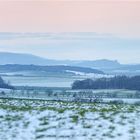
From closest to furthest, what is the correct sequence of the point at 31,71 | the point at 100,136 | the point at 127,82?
the point at 100,136
the point at 127,82
the point at 31,71

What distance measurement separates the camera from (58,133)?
17375 mm

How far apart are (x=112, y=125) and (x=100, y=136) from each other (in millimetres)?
1361

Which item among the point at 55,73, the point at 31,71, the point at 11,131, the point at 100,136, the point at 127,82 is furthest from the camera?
the point at 31,71

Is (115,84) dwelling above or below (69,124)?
above

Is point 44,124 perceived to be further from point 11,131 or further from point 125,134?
point 125,134

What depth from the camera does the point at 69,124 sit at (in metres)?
18.3

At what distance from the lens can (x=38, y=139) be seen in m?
16.9

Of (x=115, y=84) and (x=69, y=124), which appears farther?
(x=115, y=84)

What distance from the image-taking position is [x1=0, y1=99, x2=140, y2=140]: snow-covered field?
17000mm

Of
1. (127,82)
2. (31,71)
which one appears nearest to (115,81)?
(127,82)

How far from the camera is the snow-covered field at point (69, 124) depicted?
1700cm

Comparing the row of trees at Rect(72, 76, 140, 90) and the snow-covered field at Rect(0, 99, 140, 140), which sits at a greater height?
the row of trees at Rect(72, 76, 140, 90)

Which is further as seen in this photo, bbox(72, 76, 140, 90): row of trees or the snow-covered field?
bbox(72, 76, 140, 90): row of trees

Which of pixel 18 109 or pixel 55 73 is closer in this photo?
pixel 18 109
